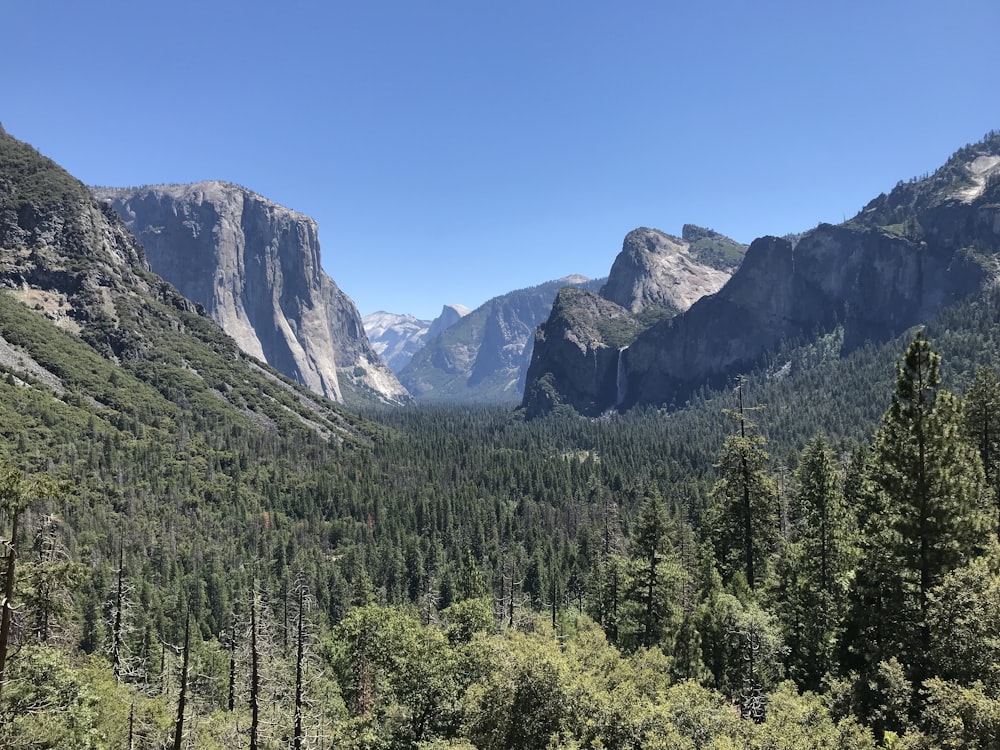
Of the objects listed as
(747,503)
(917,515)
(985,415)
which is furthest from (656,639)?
(985,415)

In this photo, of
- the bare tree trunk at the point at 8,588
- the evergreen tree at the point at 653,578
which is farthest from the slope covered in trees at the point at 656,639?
the evergreen tree at the point at 653,578

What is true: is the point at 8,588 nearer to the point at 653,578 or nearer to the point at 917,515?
the point at 917,515

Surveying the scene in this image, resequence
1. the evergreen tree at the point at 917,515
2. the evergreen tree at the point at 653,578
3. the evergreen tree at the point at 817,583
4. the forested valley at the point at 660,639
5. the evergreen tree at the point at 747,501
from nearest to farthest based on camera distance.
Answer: the forested valley at the point at 660,639, the evergreen tree at the point at 917,515, the evergreen tree at the point at 817,583, the evergreen tree at the point at 747,501, the evergreen tree at the point at 653,578

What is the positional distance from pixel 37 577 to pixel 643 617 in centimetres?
3857

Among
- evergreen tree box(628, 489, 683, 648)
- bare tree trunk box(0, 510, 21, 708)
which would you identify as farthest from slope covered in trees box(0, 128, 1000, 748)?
evergreen tree box(628, 489, 683, 648)

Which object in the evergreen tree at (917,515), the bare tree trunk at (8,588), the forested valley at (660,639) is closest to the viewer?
the bare tree trunk at (8,588)

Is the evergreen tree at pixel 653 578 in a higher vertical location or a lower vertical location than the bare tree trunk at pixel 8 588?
lower

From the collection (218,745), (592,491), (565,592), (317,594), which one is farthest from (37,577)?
(592,491)

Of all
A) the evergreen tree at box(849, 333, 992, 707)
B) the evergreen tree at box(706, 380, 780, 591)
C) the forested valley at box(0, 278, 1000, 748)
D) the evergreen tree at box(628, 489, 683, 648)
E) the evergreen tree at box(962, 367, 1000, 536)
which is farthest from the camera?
the evergreen tree at box(962, 367, 1000, 536)

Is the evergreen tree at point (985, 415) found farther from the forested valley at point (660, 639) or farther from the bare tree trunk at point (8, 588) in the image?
the bare tree trunk at point (8, 588)

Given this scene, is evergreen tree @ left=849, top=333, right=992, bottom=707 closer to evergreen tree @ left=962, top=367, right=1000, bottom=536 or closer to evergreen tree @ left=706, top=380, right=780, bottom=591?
evergreen tree @ left=706, top=380, right=780, bottom=591

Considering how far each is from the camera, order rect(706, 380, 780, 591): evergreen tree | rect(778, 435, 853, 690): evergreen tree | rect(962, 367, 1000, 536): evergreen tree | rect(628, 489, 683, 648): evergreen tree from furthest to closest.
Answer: rect(962, 367, 1000, 536): evergreen tree → rect(628, 489, 683, 648): evergreen tree → rect(706, 380, 780, 591): evergreen tree → rect(778, 435, 853, 690): evergreen tree

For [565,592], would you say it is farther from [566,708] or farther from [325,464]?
[325,464]

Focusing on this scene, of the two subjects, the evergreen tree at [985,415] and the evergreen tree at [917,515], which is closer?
the evergreen tree at [917,515]
